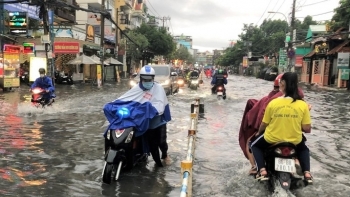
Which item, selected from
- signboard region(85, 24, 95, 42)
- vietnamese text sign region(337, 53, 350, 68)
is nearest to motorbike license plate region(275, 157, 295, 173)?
vietnamese text sign region(337, 53, 350, 68)

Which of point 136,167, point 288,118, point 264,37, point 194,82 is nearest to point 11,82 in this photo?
point 194,82

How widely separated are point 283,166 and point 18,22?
2350cm

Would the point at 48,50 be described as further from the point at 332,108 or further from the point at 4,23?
the point at 332,108

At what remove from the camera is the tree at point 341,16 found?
31578 millimetres

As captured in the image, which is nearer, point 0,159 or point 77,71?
point 0,159

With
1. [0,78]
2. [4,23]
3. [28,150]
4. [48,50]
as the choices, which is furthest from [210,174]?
[4,23]

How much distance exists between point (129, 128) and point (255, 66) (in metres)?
74.8

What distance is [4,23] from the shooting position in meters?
24.6

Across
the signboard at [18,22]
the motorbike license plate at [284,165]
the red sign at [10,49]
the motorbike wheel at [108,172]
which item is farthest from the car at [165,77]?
the motorbike license plate at [284,165]

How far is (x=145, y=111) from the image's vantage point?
18.5 feet

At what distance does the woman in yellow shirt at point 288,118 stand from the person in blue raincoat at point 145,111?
177cm

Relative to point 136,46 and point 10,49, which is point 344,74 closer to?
point 10,49

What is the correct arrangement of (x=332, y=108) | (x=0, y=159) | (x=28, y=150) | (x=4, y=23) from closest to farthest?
(x=0, y=159) < (x=28, y=150) < (x=332, y=108) < (x=4, y=23)

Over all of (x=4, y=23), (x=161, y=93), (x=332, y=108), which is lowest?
(x=332, y=108)
